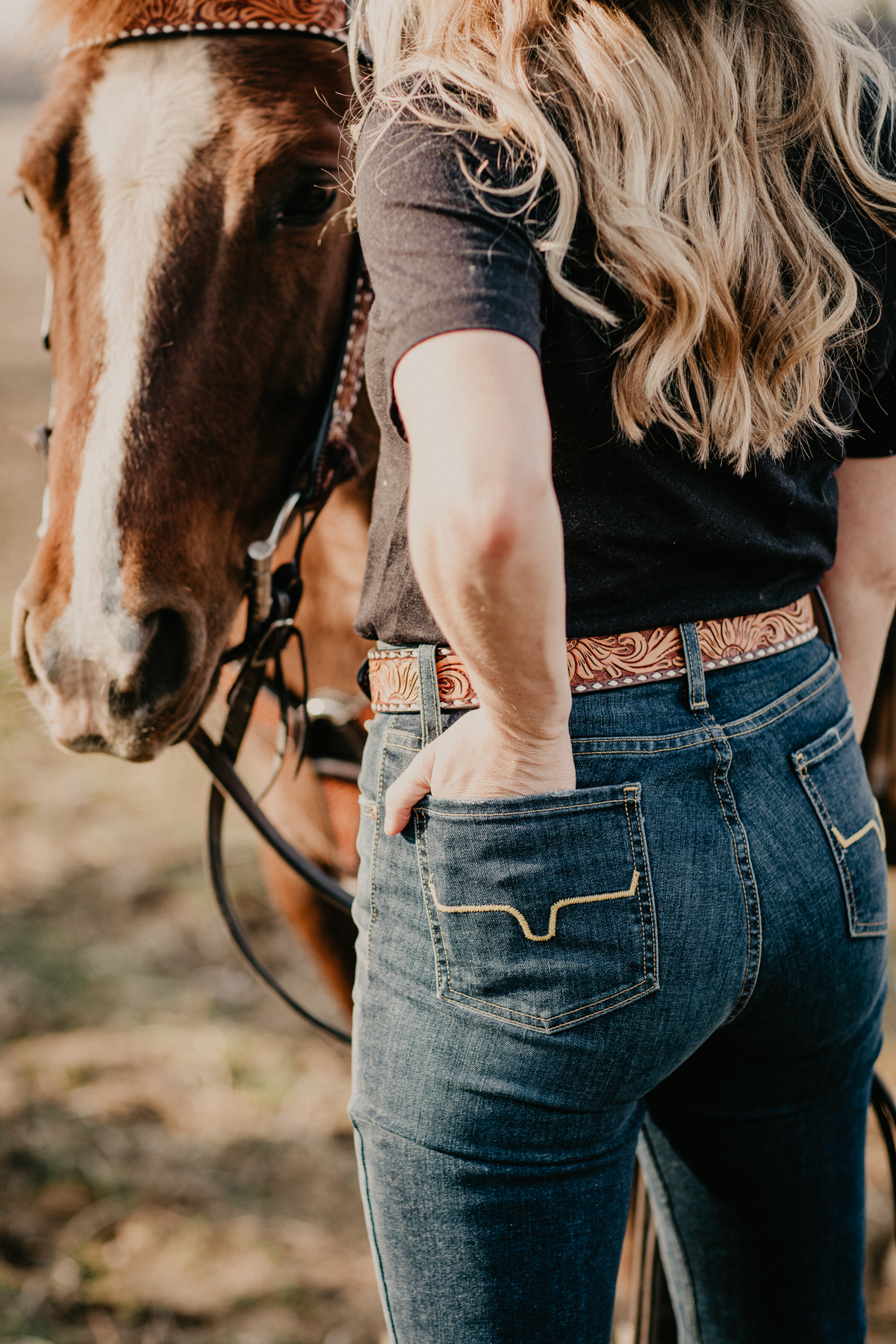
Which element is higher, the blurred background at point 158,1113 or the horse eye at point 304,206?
the horse eye at point 304,206

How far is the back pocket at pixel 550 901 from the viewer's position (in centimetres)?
77

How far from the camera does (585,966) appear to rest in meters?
0.78

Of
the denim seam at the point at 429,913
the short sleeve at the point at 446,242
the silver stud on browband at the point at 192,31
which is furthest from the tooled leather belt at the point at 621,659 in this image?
the silver stud on browband at the point at 192,31

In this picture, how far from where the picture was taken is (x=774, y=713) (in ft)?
2.92

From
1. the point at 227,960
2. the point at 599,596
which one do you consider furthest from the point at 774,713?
the point at 227,960

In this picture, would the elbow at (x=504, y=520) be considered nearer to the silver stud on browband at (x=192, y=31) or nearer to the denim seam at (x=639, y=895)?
the denim seam at (x=639, y=895)

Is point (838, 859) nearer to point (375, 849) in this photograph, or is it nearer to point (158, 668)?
point (375, 849)

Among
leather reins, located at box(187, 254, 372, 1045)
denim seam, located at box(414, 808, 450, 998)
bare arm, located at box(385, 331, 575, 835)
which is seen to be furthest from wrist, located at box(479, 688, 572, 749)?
leather reins, located at box(187, 254, 372, 1045)

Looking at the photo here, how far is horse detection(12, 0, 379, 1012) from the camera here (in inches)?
45.3

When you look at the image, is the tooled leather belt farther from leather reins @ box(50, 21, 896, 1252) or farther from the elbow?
leather reins @ box(50, 21, 896, 1252)

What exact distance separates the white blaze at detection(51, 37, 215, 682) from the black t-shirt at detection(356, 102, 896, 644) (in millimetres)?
368

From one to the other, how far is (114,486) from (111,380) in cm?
13

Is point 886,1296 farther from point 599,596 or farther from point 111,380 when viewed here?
point 111,380

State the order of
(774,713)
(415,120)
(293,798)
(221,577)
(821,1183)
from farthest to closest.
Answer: (293,798)
(221,577)
(821,1183)
(774,713)
(415,120)
